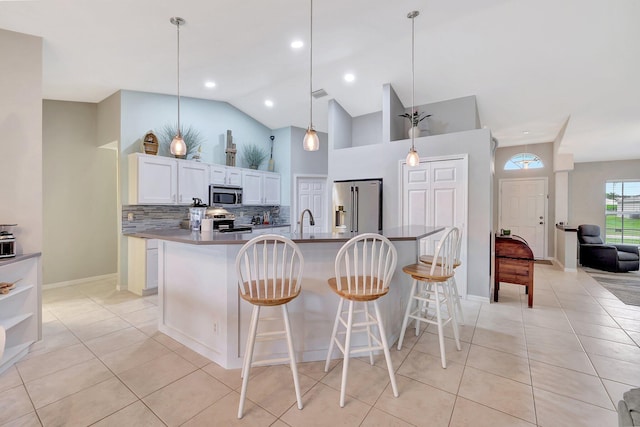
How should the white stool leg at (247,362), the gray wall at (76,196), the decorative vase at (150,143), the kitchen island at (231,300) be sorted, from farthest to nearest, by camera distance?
1. the gray wall at (76,196)
2. the decorative vase at (150,143)
3. the kitchen island at (231,300)
4. the white stool leg at (247,362)

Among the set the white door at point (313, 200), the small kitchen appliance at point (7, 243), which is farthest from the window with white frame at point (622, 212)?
the small kitchen appliance at point (7, 243)

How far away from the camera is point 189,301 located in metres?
2.49

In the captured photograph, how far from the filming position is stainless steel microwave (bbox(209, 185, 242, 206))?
15.9ft

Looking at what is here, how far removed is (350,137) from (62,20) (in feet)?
14.4

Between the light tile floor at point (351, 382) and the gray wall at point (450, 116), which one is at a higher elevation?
the gray wall at point (450, 116)

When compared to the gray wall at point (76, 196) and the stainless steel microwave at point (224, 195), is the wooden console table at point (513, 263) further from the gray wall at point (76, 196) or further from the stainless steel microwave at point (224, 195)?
the gray wall at point (76, 196)

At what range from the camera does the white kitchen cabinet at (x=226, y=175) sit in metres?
4.92

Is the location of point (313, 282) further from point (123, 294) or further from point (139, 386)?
Answer: point (123, 294)

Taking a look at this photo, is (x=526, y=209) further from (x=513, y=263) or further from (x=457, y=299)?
(x=457, y=299)

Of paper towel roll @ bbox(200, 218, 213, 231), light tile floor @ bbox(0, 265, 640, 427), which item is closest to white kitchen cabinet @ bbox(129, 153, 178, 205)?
light tile floor @ bbox(0, 265, 640, 427)

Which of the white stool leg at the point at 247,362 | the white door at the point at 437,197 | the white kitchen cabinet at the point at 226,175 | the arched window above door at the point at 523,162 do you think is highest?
the arched window above door at the point at 523,162

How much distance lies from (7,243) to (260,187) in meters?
3.83

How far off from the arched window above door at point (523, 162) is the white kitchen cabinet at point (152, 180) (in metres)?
8.02

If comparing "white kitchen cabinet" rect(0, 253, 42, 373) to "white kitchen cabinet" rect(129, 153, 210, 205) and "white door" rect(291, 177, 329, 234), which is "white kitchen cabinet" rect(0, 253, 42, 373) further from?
"white door" rect(291, 177, 329, 234)
